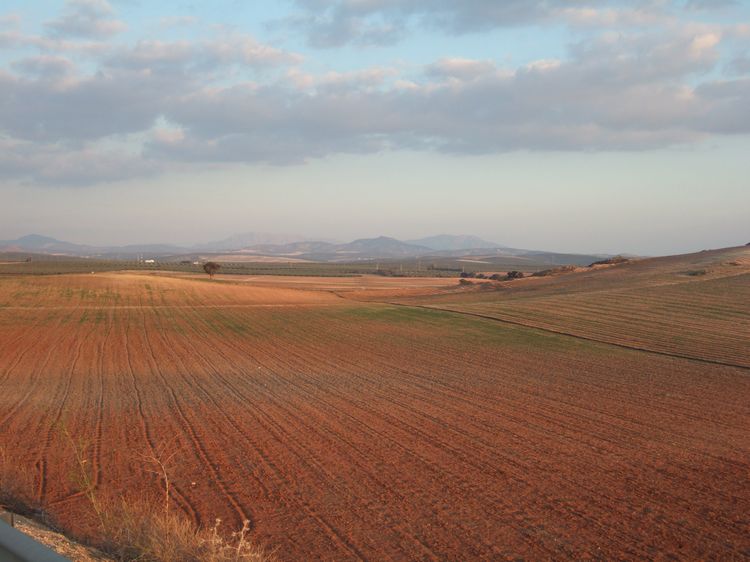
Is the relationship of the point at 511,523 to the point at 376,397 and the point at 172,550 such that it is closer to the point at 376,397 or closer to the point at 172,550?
the point at 172,550

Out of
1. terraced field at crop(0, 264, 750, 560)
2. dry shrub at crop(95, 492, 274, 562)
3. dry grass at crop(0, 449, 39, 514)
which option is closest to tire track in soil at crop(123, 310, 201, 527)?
terraced field at crop(0, 264, 750, 560)

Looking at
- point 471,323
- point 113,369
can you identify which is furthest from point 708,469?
point 471,323

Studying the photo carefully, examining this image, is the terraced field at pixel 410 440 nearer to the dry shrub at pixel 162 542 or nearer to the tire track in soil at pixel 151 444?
the tire track in soil at pixel 151 444

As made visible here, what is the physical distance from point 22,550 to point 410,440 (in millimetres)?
Answer: 10026

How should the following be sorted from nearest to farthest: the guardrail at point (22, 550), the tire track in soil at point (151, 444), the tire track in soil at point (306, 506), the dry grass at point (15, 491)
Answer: the guardrail at point (22, 550) → the tire track in soil at point (306, 506) → the dry grass at point (15, 491) → the tire track in soil at point (151, 444)

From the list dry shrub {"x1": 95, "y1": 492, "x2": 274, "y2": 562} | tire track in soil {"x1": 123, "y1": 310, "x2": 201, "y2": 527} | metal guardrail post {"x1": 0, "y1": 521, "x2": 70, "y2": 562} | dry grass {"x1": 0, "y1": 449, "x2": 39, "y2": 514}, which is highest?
metal guardrail post {"x1": 0, "y1": 521, "x2": 70, "y2": 562}

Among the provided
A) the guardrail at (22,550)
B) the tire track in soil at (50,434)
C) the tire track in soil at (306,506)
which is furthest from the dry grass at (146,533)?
the guardrail at (22,550)

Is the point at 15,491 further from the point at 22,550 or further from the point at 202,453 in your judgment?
the point at 22,550

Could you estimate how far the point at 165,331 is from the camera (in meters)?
35.1

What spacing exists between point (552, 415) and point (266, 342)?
18372 mm

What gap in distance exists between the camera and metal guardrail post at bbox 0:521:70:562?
3965 mm

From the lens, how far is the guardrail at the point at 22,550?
3.96 m

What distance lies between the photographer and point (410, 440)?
44.0ft

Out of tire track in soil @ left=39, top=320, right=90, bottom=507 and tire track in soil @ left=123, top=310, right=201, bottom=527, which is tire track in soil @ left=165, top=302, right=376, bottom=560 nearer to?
tire track in soil @ left=123, top=310, right=201, bottom=527
